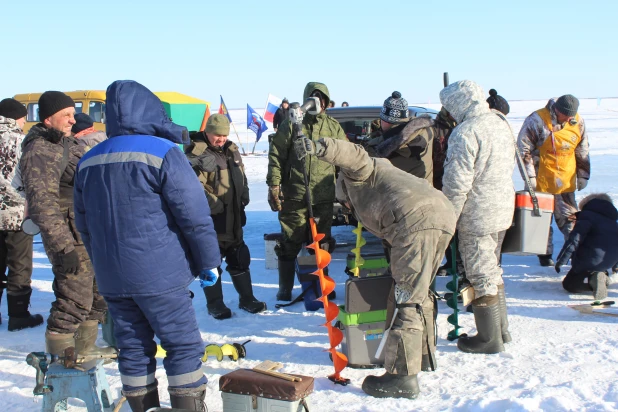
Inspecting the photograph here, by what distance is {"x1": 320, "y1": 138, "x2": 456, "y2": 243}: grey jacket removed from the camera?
356cm

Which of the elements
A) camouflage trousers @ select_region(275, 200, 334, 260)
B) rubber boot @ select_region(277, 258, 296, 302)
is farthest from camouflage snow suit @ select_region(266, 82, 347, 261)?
rubber boot @ select_region(277, 258, 296, 302)

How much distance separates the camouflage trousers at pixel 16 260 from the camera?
214 inches

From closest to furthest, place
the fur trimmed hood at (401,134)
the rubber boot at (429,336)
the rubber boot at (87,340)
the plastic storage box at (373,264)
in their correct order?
the rubber boot at (429,336) < the rubber boot at (87,340) < the fur trimmed hood at (401,134) < the plastic storage box at (373,264)

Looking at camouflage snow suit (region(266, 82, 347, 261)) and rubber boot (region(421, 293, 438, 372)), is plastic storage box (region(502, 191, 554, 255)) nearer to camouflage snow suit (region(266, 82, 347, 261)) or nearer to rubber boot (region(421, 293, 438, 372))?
rubber boot (region(421, 293, 438, 372))

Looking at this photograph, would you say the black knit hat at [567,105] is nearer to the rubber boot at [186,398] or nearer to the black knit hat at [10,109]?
the rubber boot at [186,398]

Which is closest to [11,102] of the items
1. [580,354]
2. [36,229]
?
[36,229]

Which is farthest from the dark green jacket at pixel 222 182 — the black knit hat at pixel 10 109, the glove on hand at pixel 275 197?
the black knit hat at pixel 10 109

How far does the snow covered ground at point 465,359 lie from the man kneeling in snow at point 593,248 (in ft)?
0.57

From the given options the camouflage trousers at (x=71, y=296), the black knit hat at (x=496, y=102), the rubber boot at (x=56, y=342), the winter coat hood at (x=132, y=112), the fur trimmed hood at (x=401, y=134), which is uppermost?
the black knit hat at (x=496, y=102)

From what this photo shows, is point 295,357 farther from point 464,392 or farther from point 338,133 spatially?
point 338,133

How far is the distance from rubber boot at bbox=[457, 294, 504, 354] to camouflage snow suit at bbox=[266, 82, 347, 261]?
6.07ft

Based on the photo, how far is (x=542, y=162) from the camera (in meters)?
6.58

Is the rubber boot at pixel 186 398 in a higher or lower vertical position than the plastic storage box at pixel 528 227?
lower

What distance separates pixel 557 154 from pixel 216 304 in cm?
391
